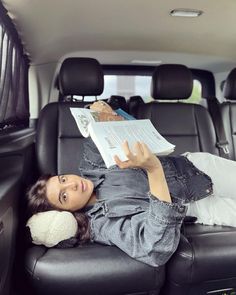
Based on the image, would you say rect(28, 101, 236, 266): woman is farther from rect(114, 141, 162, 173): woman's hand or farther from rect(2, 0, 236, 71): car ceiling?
rect(2, 0, 236, 71): car ceiling

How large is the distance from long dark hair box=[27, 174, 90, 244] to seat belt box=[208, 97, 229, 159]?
1.19 metres

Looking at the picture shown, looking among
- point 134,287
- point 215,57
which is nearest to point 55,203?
point 134,287

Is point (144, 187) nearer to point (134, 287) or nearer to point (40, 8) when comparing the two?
point (134, 287)

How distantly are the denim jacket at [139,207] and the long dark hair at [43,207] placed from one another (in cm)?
3

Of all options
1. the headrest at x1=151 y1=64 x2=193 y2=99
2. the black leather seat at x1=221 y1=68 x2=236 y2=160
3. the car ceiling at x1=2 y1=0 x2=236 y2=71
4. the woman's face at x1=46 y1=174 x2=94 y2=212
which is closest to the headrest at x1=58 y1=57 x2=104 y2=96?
the car ceiling at x1=2 y1=0 x2=236 y2=71

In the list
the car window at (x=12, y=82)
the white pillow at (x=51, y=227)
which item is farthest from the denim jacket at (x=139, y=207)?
the car window at (x=12, y=82)

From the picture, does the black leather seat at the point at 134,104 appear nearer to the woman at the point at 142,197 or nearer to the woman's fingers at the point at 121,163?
the woman at the point at 142,197

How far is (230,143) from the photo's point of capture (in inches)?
100

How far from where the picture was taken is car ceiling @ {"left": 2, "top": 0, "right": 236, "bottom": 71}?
78.1 inches

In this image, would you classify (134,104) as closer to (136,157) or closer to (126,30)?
(126,30)

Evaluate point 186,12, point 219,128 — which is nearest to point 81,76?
point 186,12

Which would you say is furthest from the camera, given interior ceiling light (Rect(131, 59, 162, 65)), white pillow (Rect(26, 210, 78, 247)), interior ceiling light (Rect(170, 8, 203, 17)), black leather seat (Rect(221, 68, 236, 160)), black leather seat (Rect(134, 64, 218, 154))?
interior ceiling light (Rect(131, 59, 162, 65))

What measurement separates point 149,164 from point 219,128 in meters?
1.37

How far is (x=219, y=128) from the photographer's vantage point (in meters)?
2.43
